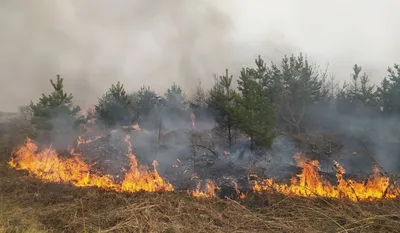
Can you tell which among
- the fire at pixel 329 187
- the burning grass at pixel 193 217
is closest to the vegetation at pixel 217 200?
the burning grass at pixel 193 217

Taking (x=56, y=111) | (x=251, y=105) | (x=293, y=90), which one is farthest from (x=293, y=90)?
(x=56, y=111)

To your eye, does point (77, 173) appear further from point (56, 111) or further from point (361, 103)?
point (361, 103)

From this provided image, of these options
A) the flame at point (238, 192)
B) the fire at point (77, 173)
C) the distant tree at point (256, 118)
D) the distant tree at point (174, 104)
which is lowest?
the flame at point (238, 192)

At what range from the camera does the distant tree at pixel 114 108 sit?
86.6 ft

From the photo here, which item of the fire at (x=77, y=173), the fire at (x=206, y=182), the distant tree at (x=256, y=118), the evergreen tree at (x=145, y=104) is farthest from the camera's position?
the evergreen tree at (x=145, y=104)

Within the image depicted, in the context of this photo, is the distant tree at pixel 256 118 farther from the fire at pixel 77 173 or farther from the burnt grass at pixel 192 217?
the burnt grass at pixel 192 217

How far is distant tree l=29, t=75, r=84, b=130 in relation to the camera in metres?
22.3

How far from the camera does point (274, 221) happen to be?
6.50 m

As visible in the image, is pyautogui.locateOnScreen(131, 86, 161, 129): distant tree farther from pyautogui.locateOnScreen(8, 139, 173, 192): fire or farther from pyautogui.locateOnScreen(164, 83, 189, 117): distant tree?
pyautogui.locateOnScreen(8, 139, 173, 192): fire

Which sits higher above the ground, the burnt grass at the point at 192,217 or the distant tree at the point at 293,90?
the distant tree at the point at 293,90

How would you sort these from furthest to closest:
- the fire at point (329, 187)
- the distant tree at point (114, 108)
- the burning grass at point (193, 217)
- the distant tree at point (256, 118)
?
the distant tree at point (114, 108), the distant tree at point (256, 118), the fire at point (329, 187), the burning grass at point (193, 217)

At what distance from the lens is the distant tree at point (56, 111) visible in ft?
73.2

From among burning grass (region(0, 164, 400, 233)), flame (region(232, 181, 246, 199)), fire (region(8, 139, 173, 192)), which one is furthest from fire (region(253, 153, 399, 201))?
fire (region(8, 139, 173, 192))

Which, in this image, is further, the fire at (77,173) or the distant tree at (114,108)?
the distant tree at (114,108)
